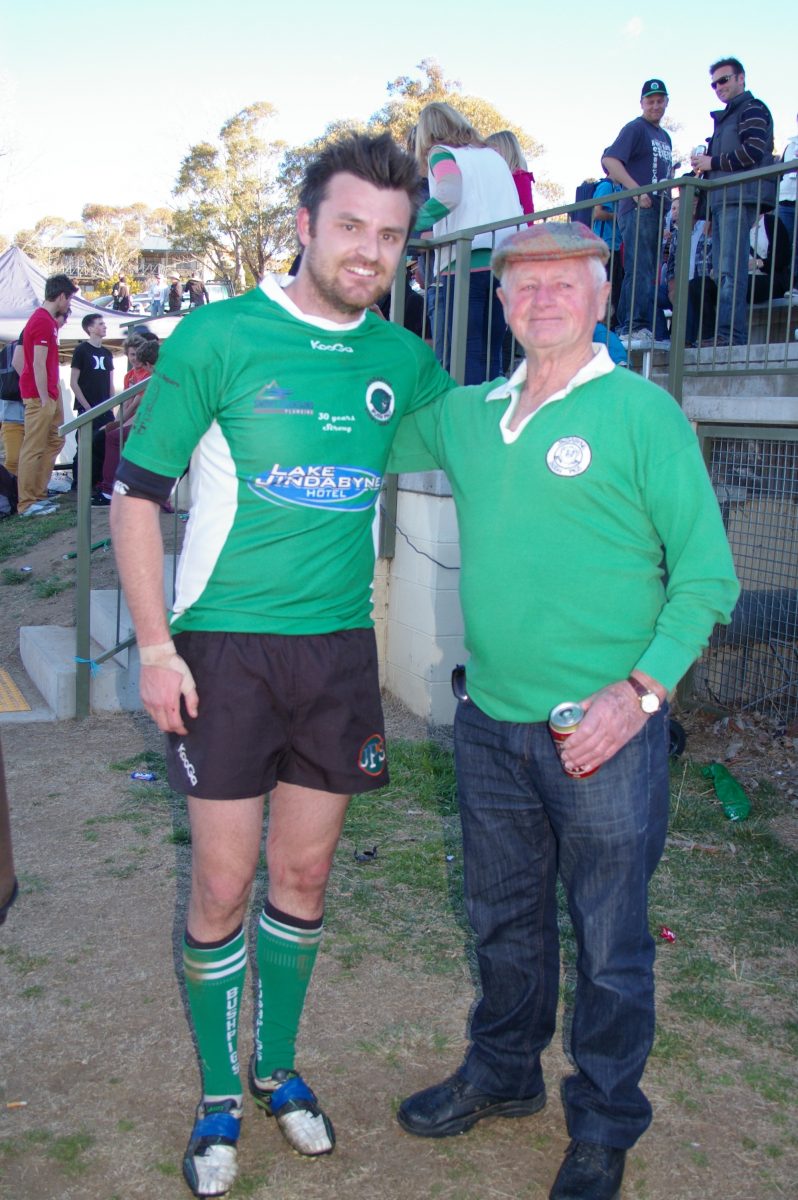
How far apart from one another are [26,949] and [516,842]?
2.04m

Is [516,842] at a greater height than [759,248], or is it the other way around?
[759,248]

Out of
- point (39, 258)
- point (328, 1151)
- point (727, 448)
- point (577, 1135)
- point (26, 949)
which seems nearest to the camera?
point (577, 1135)

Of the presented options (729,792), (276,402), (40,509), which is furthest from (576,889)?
(40,509)

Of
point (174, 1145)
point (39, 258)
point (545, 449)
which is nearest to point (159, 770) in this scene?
point (174, 1145)

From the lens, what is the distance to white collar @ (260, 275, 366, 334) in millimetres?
2572

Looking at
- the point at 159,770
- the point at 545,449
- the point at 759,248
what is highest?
the point at 759,248

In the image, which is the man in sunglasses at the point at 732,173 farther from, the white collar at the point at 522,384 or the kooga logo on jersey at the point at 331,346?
the kooga logo on jersey at the point at 331,346

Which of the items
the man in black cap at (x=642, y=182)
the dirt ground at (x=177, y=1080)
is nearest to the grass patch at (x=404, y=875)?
the dirt ground at (x=177, y=1080)

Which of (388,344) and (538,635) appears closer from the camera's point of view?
(538,635)

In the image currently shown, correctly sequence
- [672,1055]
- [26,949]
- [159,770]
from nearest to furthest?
[672,1055]
[26,949]
[159,770]

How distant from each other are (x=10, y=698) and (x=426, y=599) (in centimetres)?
267

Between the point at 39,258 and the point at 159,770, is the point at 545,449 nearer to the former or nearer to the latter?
the point at 159,770

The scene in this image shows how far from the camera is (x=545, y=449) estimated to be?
94.9 inches

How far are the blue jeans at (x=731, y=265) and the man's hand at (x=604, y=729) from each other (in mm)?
4319
